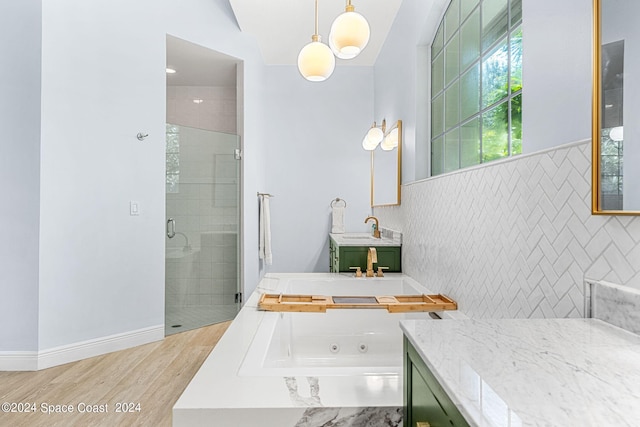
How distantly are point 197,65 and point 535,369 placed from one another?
410 centimetres

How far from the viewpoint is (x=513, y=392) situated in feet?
1.88

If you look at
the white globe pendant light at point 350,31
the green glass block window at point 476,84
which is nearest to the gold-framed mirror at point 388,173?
the green glass block window at point 476,84

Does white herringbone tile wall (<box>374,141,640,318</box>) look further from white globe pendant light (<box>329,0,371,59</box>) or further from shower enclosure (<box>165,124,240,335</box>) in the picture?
shower enclosure (<box>165,124,240,335</box>)

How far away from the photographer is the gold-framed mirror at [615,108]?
83 cm

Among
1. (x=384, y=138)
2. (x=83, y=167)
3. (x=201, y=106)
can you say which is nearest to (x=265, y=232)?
(x=384, y=138)

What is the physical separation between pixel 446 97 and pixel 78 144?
2.49 meters

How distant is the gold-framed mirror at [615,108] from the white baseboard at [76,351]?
121 inches

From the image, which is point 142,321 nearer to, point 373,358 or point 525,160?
point 373,358

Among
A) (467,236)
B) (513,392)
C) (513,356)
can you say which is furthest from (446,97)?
(513,392)

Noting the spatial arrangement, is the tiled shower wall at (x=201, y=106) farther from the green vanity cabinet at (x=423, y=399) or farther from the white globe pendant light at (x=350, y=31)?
the green vanity cabinet at (x=423, y=399)

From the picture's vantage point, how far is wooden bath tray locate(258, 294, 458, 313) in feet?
6.05

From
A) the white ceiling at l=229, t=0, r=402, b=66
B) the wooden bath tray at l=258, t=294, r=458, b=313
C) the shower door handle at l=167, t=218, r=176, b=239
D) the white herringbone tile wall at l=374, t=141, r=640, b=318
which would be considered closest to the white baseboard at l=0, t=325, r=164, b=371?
the shower door handle at l=167, t=218, r=176, b=239

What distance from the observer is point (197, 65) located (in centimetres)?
397

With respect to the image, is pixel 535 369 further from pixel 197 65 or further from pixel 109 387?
pixel 197 65
